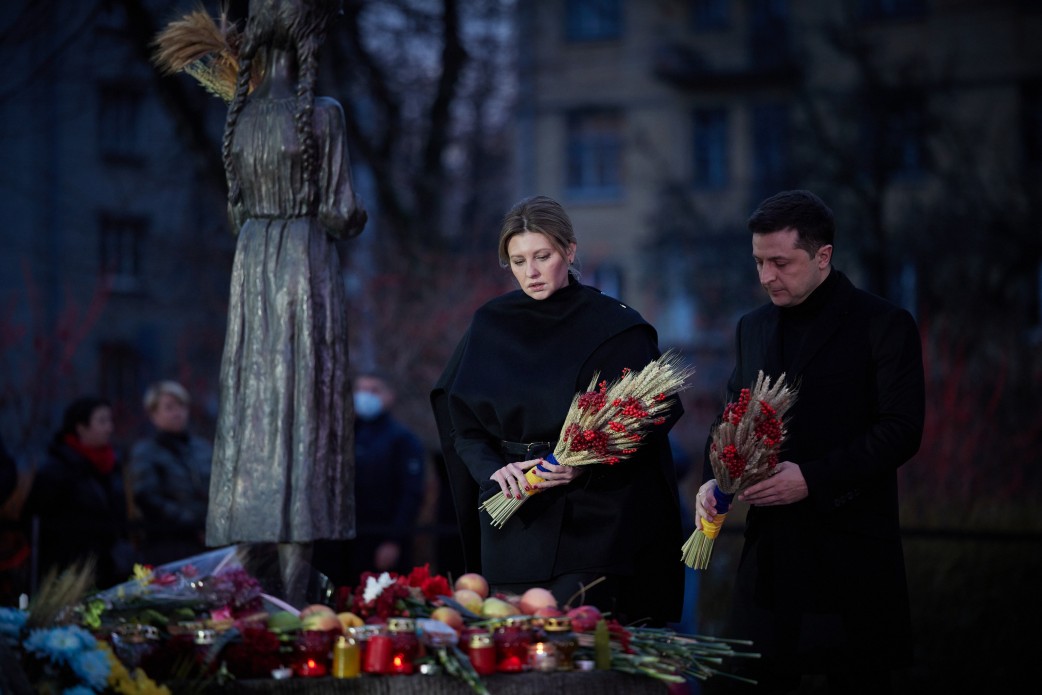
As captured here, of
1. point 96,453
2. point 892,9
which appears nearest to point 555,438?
point 96,453

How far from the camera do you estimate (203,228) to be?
20078 millimetres

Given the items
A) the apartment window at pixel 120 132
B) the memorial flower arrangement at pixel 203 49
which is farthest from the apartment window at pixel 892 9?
the memorial flower arrangement at pixel 203 49

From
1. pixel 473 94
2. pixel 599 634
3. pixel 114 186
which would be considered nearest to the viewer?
pixel 599 634

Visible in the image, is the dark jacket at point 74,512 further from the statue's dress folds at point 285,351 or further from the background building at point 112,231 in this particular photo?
the background building at point 112,231

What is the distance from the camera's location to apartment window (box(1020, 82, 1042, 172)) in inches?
1082

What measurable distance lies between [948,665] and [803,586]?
550 centimetres

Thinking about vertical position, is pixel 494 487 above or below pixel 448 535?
above

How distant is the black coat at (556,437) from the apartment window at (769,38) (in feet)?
85.9

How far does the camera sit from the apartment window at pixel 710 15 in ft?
104

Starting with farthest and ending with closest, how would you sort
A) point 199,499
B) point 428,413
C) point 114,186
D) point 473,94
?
point 114,186 < point 473,94 < point 428,413 < point 199,499

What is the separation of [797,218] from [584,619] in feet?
4.82

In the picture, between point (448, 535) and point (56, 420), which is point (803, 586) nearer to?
point (448, 535)

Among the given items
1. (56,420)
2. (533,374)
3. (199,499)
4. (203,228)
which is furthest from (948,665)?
(203,228)

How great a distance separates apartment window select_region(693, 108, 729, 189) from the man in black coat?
27068mm
